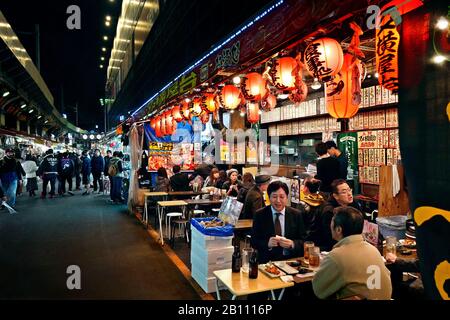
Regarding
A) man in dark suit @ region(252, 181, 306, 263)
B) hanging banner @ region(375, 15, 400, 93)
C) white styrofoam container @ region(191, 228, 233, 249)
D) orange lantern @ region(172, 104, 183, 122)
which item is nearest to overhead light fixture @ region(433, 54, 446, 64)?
hanging banner @ region(375, 15, 400, 93)

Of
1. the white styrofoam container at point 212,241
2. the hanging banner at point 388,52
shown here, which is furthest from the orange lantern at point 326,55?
the white styrofoam container at point 212,241

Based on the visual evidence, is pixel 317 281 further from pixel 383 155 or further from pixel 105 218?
pixel 105 218

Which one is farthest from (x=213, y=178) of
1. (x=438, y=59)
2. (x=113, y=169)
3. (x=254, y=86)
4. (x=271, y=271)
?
(x=438, y=59)

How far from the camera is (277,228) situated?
16.9 feet

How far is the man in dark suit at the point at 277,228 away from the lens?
4.95 meters

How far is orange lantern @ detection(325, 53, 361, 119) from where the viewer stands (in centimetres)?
612

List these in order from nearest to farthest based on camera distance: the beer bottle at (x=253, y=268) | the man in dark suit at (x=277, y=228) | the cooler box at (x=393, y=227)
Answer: the beer bottle at (x=253, y=268) < the man in dark suit at (x=277, y=228) < the cooler box at (x=393, y=227)

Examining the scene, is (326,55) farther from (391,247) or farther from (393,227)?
(393,227)

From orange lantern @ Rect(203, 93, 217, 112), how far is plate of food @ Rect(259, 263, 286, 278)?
7.07 m

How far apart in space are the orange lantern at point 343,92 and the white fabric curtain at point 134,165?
954 centimetres

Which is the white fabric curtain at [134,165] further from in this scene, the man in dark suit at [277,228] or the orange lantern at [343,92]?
the man in dark suit at [277,228]
